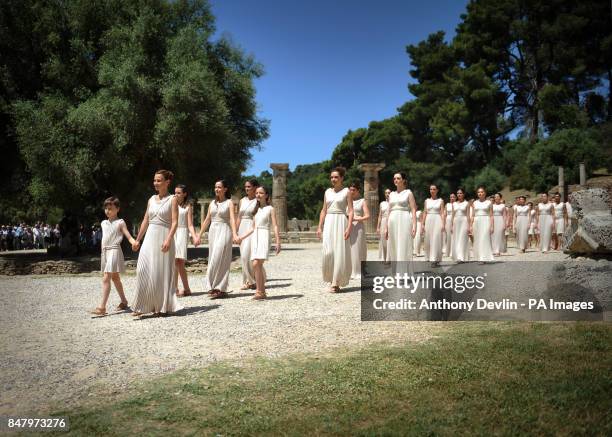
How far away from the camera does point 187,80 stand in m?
20.4

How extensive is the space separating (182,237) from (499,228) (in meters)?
12.4

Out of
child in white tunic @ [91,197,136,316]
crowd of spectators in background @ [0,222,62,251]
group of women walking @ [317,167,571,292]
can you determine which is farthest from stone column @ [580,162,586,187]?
crowd of spectators in background @ [0,222,62,251]

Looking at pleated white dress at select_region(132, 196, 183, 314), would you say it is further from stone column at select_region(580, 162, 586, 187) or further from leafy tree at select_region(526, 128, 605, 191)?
leafy tree at select_region(526, 128, 605, 191)

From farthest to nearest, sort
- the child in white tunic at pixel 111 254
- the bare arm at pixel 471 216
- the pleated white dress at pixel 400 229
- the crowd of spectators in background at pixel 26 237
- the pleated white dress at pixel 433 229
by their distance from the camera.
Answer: the crowd of spectators in background at pixel 26 237 < the bare arm at pixel 471 216 < the pleated white dress at pixel 433 229 < the pleated white dress at pixel 400 229 < the child in white tunic at pixel 111 254

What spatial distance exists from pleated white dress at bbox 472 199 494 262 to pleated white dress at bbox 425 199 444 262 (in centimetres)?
170

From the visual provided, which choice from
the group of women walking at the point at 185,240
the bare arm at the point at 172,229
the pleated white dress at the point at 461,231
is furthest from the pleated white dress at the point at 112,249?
the pleated white dress at the point at 461,231

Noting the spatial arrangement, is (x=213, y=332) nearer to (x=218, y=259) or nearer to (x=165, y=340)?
(x=165, y=340)

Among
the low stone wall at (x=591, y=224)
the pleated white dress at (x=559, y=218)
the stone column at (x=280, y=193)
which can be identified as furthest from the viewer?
the stone column at (x=280, y=193)

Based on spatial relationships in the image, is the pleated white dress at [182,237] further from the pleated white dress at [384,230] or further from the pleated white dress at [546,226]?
the pleated white dress at [546,226]

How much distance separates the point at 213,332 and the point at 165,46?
63.5ft

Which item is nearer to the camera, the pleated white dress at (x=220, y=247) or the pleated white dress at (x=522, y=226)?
the pleated white dress at (x=220, y=247)

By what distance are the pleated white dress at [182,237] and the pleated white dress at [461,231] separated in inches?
324

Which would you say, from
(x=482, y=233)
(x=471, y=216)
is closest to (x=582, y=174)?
(x=482, y=233)

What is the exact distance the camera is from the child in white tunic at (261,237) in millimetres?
8953
